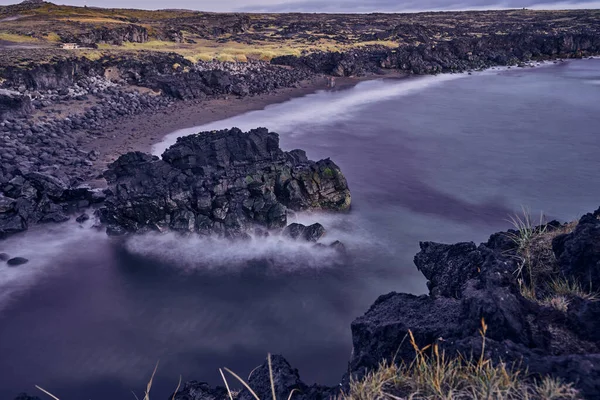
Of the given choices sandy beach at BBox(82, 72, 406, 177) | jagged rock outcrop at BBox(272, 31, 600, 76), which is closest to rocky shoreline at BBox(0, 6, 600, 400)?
sandy beach at BBox(82, 72, 406, 177)

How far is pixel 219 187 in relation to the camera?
41.9ft

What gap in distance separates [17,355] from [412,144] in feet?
65.3

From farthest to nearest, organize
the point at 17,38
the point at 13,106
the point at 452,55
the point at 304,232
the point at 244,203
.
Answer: the point at 452,55 < the point at 17,38 < the point at 13,106 < the point at 244,203 < the point at 304,232

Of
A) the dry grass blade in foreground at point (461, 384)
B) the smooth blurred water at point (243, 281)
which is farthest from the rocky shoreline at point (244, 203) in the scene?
the smooth blurred water at point (243, 281)

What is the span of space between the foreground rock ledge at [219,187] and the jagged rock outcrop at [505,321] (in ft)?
25.9

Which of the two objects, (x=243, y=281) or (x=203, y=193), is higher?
(x=203, y=193)

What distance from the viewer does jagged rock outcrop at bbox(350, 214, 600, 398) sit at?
3.24m

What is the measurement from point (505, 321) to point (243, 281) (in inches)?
313

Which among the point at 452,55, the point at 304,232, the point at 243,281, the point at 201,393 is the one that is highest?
the point at 452,55

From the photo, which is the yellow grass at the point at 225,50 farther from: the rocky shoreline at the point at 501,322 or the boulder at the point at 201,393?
the rocky shoreline at the point at 501,322

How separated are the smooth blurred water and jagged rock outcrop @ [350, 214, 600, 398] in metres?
4.12

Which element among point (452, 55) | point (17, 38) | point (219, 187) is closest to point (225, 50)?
point (17, 38)

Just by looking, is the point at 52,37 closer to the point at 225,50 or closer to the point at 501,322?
the point at 225,50

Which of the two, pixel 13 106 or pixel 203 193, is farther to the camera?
pixel 13 106
